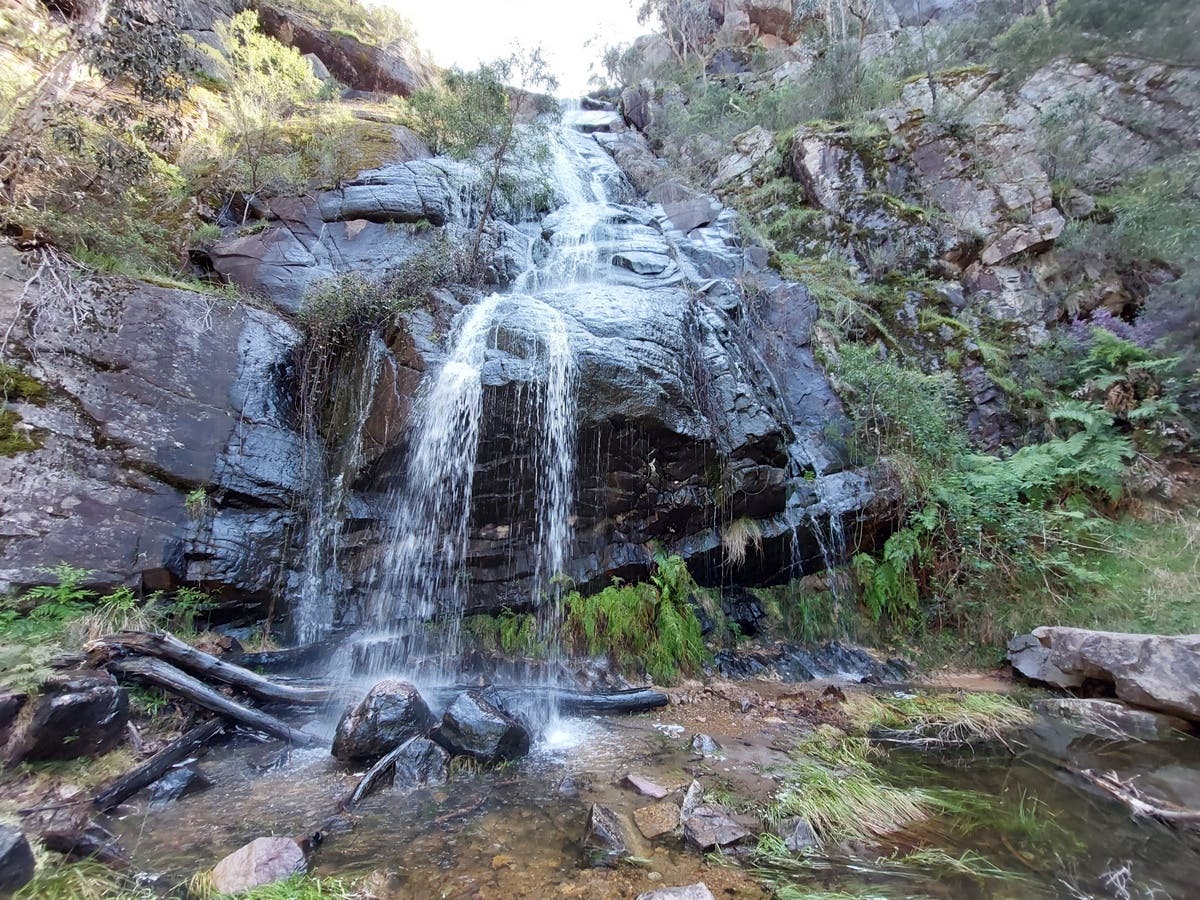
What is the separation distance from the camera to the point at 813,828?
316cm

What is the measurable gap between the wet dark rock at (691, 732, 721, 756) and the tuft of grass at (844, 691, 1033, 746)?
58.1 inches

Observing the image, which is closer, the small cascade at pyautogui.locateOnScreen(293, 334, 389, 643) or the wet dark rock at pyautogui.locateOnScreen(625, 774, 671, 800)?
the wet dark rock at pyautogui.locateOnScreen(625, 774, 671, 800)

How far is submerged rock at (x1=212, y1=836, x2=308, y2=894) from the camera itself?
100.0 inches

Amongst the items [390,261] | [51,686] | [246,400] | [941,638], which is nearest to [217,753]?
[51,686]

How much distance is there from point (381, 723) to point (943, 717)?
5056mm

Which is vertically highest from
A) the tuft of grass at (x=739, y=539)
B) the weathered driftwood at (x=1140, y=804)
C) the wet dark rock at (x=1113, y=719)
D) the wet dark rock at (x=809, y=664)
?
the tuft of grass at (x=739, y=539)

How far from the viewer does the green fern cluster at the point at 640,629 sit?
20.8 feet

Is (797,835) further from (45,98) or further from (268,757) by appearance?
(45,98)

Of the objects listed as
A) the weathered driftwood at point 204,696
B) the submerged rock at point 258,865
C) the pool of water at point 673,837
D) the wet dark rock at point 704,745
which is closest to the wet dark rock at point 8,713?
the weathered driftwood at point 204,696

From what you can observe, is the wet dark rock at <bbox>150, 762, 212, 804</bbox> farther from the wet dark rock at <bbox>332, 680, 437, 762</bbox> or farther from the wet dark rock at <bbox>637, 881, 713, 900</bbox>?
the wet dark rock at <bbox>637, 881, 713, 900</bbox>

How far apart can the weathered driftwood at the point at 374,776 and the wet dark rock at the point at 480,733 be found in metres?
0.31

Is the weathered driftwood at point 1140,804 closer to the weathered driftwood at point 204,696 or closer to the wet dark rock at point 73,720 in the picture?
the weathered driftwood at point 204,696

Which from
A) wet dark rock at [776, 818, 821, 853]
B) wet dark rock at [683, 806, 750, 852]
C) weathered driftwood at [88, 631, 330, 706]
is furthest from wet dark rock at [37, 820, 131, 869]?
wet dark rock at [776, 818, 821, 853]

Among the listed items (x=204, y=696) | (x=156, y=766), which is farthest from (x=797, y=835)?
(x=204, y=696)
